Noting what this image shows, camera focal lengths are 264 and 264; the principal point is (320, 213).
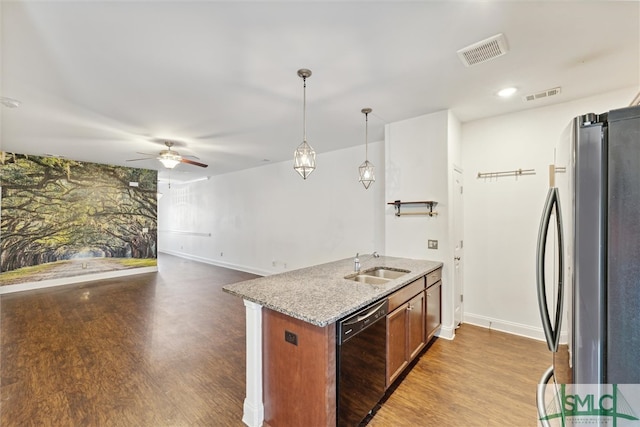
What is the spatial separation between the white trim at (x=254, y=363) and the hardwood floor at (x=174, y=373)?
0.18 meters

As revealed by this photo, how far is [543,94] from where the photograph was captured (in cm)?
277

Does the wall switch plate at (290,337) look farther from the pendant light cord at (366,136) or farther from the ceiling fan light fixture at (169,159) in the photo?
the ceiling fan light fixture at (169,159)

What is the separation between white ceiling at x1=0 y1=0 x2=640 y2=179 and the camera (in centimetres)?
168

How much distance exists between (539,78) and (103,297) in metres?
7.07

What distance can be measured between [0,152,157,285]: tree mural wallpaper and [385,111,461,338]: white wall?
6611 mm

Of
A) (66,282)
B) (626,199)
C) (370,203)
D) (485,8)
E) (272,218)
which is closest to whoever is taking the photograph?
(626,199)

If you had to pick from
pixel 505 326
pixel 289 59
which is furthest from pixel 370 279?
pixel 289 59

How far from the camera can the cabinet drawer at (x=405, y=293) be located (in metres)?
2.09

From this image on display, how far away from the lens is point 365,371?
5.86 ft

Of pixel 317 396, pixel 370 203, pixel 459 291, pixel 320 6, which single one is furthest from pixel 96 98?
pixel 459 291

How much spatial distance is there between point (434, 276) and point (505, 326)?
127 centimetres

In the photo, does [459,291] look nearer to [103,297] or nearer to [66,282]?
[103,297]

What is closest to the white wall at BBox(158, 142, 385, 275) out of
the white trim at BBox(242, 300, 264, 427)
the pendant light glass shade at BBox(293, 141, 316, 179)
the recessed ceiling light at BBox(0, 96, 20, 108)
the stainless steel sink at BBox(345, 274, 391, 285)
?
the stainless steel sink at BBox(345, 274, 391, 285)

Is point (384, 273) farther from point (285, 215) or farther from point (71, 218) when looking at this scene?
point (71, 218)
